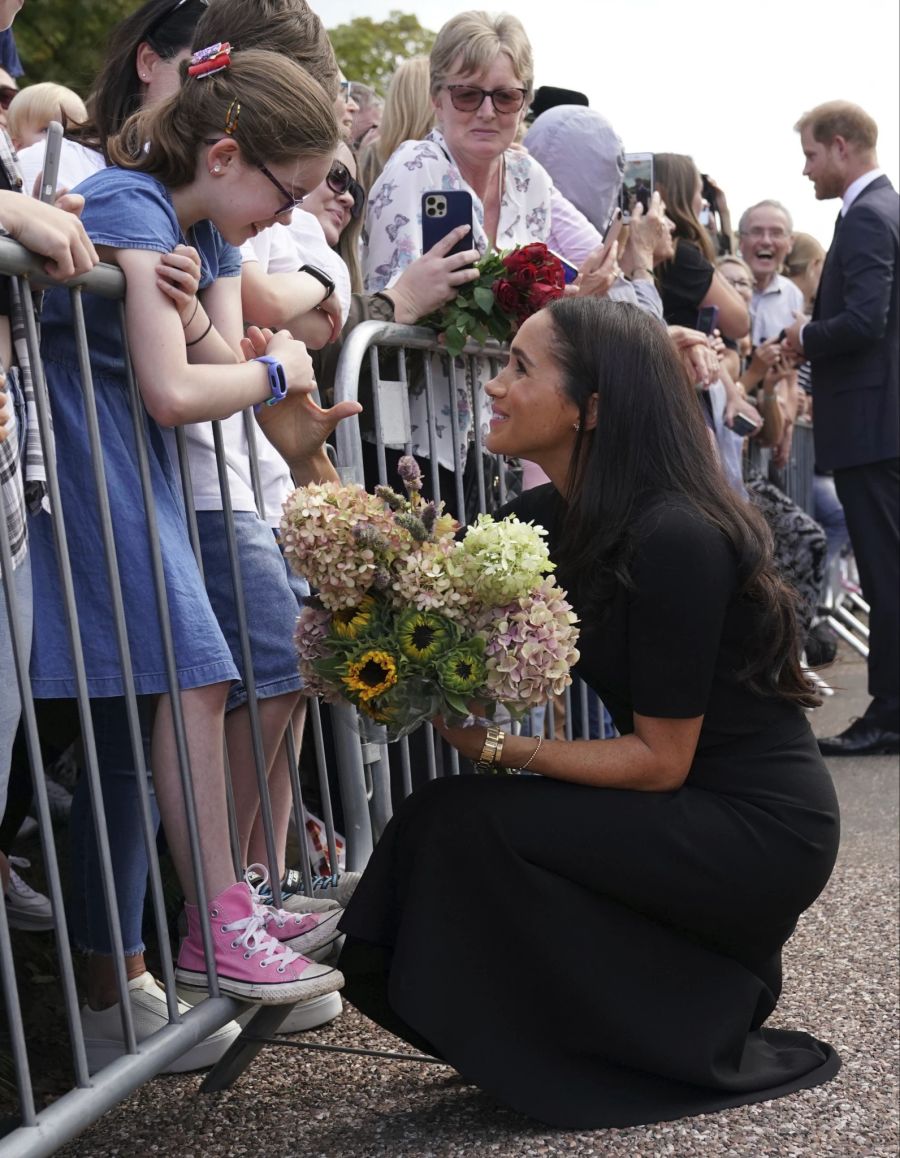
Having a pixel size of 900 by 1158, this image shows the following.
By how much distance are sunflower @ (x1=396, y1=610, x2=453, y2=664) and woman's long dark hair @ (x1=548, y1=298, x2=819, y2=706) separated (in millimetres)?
504

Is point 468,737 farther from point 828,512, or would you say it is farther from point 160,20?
point 828,512

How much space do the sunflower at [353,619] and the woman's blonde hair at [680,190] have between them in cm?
414

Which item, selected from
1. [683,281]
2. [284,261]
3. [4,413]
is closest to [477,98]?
[284,261]

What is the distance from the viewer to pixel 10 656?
242 centimetres

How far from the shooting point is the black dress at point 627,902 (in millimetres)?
3041

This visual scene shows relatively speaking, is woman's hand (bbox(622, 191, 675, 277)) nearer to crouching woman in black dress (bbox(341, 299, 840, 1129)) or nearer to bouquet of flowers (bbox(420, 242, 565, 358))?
bouquet of flowers (bbox(420, 242, 565, 358))

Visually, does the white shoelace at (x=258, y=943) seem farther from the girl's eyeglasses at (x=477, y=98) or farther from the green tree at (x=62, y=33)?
the green tree at (x=62, y=33)

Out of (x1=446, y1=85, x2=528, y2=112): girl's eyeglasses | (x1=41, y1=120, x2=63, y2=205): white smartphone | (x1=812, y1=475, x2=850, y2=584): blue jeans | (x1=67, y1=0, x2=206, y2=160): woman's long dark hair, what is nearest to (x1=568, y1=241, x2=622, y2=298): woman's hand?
(x1=446, y1=85, x2=528, y2=112): girl's eyeglasses

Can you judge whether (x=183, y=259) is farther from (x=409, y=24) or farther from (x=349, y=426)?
(x=409, y=24)

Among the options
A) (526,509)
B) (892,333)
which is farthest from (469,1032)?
(892,333)

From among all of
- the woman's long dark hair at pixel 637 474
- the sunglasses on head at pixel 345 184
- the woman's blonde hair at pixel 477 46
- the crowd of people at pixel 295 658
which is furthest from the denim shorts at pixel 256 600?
the woman's blonde hair at pixel 477 46

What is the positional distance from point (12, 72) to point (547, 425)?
1.89m

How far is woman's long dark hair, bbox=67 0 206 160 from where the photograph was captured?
3.57 meters

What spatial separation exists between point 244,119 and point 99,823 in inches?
51.0
